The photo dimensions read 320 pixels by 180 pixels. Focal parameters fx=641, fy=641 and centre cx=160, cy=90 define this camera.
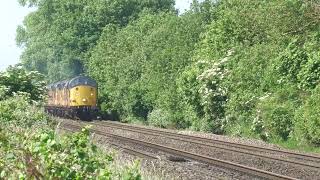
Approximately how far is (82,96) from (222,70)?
14.4 m

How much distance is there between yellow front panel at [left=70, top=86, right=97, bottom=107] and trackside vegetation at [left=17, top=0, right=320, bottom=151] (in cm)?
204

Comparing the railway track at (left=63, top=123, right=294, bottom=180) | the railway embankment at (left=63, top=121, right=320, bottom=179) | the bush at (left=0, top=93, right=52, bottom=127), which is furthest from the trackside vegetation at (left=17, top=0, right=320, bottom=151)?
the bush at (left=0, top=93, right=52, bottom=127)

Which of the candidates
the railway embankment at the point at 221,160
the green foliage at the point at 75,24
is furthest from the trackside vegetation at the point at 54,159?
the green foliage at the point at 75,24

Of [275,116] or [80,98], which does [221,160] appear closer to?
[275,116]

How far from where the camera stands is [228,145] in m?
20.6

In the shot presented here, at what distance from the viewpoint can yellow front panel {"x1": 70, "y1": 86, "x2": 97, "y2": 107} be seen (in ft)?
135

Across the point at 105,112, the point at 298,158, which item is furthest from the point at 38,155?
the point at 105,112

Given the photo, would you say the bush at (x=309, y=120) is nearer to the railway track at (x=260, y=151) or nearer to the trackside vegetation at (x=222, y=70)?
the trackside vegetation at (x=222, y=70)

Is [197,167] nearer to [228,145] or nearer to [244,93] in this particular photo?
[228,145]

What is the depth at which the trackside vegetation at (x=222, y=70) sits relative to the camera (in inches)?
905

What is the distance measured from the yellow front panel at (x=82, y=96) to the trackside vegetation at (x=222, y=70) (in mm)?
2044

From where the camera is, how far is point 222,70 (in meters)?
29.3

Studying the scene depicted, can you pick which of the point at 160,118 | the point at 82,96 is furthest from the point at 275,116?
the point at 82,96

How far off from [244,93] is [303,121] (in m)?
6.12
